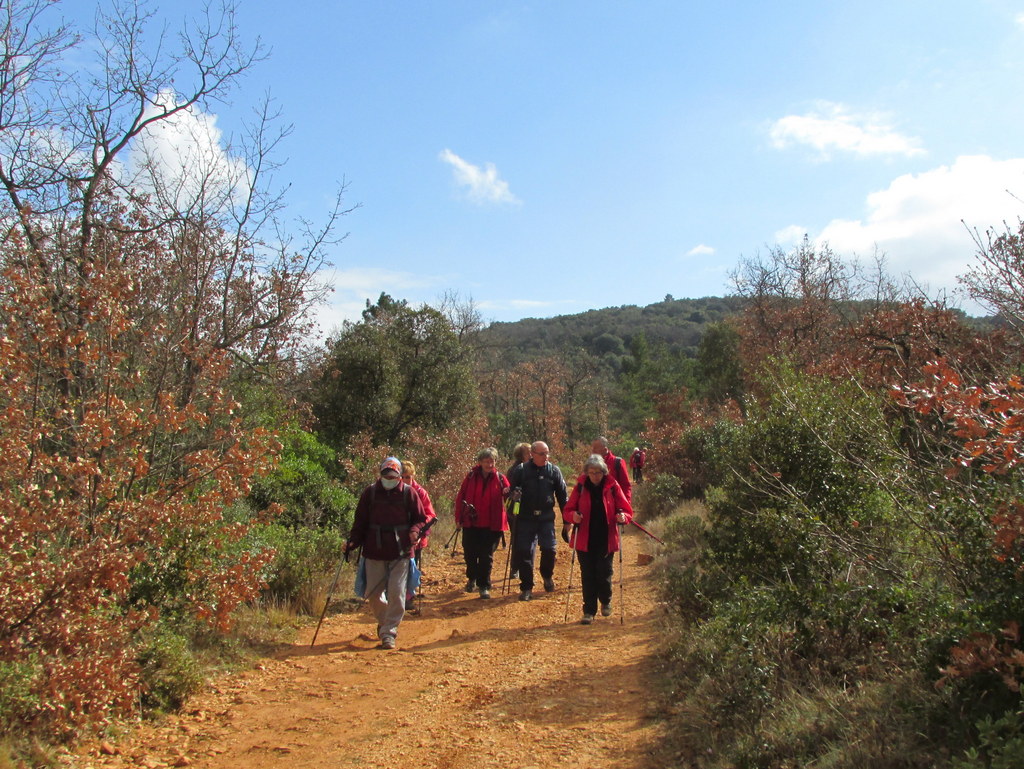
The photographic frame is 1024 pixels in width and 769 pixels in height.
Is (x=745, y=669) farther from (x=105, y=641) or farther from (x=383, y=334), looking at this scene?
(x=383, y=334)

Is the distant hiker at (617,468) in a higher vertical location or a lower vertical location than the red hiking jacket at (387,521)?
higher

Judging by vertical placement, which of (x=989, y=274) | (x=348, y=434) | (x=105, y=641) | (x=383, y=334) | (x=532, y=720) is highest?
(x=383, y=334)

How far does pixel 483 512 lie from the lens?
9.27 m

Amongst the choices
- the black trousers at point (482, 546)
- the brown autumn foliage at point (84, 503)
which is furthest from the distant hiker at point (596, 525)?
the brown autumn foliage at point (84, 503)

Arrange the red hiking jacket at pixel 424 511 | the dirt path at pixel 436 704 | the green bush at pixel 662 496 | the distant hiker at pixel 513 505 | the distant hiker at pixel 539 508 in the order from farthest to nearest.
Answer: the green bush at pixel 662 496
the distant hiker at pixel 513 505
the distant hiker at pixel 539 508
the red hiking jacket at pixel 424 511
the dirt path at pixel 436 704

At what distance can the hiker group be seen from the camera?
7.24 m

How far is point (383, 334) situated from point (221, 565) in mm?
11854

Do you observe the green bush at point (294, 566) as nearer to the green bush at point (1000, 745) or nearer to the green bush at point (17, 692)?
the green bush at point (17, 692)

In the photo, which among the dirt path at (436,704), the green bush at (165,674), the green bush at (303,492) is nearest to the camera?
the dirt path at (436,704)

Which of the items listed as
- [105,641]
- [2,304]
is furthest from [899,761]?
[2,304]

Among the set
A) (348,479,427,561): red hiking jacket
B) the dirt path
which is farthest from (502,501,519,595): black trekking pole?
(348,479,427,561): red hiking jacket

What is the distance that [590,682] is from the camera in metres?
5.98

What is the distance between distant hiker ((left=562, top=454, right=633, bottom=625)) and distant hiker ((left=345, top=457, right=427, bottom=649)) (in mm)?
1659

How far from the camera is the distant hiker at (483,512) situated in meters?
9.25
